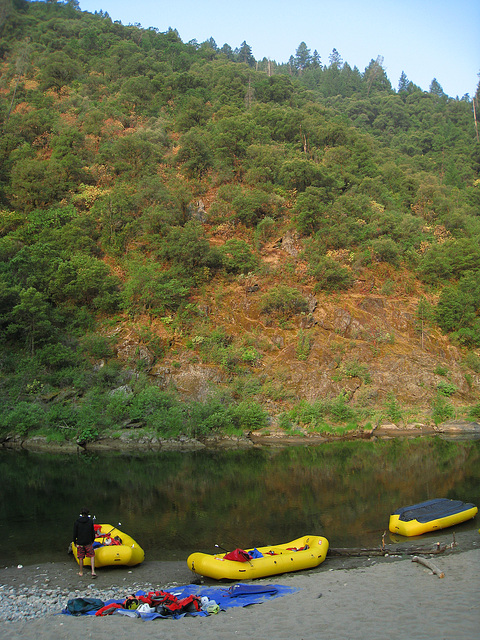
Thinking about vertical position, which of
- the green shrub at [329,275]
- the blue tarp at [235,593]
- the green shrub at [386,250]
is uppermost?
the green shrub at [386,250]

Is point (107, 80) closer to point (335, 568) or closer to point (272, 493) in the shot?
point (272, 493)

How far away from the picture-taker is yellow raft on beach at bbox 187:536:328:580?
32.5 ft

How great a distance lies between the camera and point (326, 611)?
769 centimetres

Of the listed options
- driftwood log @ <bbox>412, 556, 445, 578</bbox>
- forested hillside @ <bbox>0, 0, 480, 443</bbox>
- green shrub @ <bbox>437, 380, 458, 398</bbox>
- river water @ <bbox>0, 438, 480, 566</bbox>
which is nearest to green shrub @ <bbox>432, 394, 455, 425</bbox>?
forested hillside @ <bbox>0, 0, 480, 443</bbox>

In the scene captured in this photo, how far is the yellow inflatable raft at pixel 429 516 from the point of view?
1286 centimetres

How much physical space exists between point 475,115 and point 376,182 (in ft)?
117

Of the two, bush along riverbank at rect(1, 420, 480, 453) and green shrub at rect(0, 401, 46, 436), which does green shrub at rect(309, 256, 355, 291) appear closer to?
bush along riverbank at rect(1, 420, 480, 453)

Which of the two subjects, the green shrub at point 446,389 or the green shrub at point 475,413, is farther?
the green shrub at point 446,389

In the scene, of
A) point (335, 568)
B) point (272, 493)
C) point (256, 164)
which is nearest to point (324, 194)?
point (256, 164)

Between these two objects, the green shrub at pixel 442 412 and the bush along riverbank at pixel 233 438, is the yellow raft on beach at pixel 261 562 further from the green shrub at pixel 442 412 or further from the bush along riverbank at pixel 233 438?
the green shrub at pixel 442 412

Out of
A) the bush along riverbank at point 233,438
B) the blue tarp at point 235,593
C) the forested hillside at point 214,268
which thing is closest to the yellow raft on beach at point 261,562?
the blue tarp at point 235,593

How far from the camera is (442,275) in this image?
3603cm

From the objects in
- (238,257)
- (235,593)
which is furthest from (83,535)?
(238,257)

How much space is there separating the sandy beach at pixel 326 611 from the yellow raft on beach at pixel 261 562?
0.22 meters
